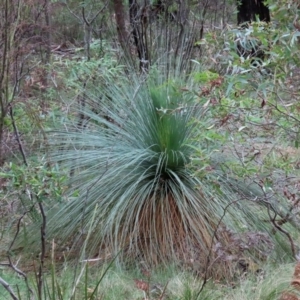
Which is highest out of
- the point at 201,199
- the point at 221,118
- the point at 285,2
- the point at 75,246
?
the point at 285,2

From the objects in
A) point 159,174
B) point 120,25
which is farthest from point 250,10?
point 159,174

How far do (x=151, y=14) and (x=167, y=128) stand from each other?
2.89 metres

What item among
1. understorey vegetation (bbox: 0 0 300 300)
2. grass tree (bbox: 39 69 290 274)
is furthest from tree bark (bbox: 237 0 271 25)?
grass tree (bbox: 39 69 290 274)

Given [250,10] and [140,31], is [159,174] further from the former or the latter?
[250,10]

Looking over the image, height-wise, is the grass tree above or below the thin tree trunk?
below

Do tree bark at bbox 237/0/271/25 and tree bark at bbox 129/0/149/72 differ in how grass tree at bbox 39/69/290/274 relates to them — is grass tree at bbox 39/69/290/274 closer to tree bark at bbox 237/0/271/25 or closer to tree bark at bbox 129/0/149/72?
tree bark at bbox 129/0/149/72

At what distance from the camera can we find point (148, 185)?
424cm

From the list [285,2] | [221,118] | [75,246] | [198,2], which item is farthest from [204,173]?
[198,2]

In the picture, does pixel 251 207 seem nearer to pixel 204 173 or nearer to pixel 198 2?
pixel 204 173

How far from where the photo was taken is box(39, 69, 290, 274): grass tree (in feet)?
13.0

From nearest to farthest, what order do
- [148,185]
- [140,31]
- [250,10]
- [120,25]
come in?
[148,185]
[140,31]
[120,25]
[250,10]

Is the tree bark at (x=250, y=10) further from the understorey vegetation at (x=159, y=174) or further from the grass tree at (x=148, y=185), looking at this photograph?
the grass tree at (x=148, y=185)

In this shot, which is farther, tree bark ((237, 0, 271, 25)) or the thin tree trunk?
tree bark ((237, 0, 271, 25))

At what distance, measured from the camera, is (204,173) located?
357 centimetres
